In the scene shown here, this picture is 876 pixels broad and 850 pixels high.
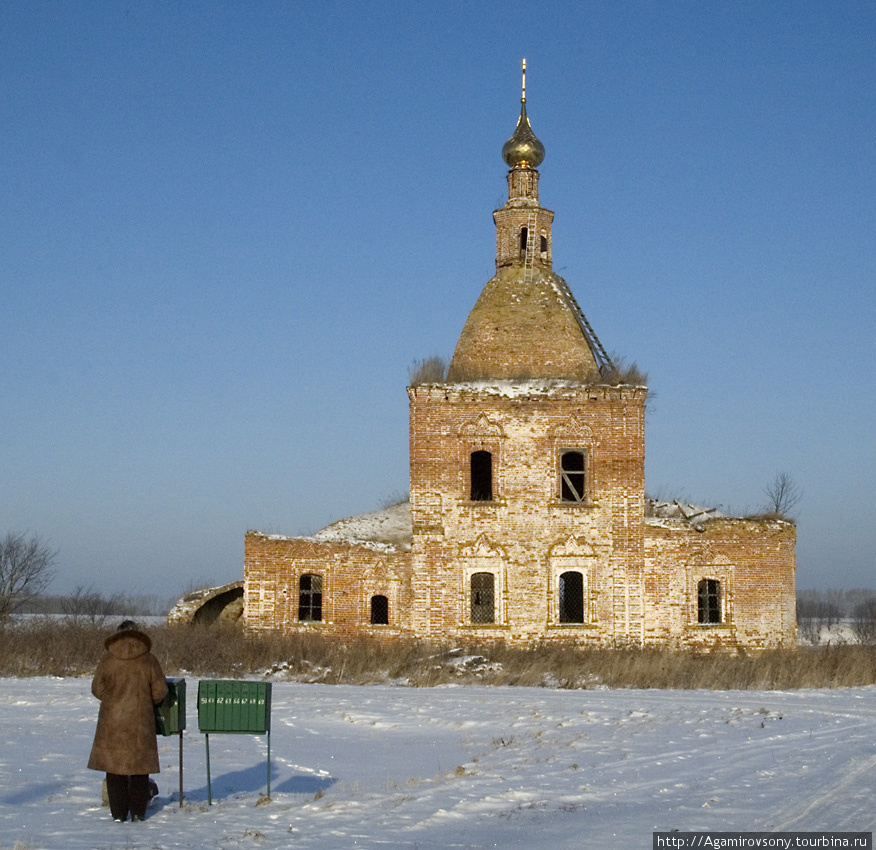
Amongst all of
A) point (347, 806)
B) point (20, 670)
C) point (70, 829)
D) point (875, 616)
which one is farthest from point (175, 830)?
point (875, 616)

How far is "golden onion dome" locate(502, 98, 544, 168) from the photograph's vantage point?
97.5ft

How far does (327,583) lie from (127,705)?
17.2 metres

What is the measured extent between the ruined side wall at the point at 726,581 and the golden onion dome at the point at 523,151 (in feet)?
33.9

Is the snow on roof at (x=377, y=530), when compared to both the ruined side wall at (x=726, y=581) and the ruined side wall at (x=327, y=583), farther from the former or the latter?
the ruined side wall at (x=726, y=581)

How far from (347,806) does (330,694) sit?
8520 millimetres

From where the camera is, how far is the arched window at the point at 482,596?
25750 mm

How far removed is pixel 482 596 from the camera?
25.9 m

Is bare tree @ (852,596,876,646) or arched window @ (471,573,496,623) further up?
arched window @ (471,573,496,623)

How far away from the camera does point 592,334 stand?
28.2 metres

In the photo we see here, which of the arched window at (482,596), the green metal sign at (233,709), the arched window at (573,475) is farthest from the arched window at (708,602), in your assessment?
the green metal sign at (233,709)

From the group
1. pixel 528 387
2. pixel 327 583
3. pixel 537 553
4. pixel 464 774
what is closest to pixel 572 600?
pixel 537 553

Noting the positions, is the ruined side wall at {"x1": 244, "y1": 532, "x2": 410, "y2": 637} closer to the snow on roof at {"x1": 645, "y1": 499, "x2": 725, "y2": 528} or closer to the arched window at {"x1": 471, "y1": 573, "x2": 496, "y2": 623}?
the arched window at {"x1": 471, "y1": 573, "x2": 496, "y2": 623}

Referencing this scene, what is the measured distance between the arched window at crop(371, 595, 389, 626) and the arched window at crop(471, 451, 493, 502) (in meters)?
3.19

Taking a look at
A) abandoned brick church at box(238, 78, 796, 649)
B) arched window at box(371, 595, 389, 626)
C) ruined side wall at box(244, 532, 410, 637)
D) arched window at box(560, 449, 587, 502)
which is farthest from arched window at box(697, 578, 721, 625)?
arched window at box(371, 595, 389, 626)
